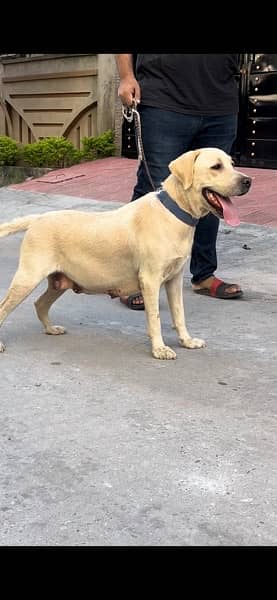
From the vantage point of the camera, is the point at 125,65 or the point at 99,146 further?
the point at 99,146

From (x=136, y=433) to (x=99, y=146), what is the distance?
10.9m

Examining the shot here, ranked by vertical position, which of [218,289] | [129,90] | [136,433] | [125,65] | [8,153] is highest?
[125,65]

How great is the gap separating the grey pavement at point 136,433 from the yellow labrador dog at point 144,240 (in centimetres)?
25

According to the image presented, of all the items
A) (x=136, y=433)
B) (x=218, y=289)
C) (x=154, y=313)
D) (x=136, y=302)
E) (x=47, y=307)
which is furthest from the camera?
(x=218, y=289)

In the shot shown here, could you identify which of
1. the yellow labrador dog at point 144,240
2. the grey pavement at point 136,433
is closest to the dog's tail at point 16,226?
the yellow labrador dog at point 144,240

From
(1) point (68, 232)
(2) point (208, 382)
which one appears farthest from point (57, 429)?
(1) point (68, 232)

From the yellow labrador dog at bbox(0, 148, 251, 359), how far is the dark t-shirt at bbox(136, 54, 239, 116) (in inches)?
37.2

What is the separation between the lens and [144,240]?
3.46m

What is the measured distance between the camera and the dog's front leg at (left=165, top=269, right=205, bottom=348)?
367cm

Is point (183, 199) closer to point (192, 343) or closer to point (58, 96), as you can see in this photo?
point (192, 343)

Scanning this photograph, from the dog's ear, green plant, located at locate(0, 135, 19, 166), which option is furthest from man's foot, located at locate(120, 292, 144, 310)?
green plant, located at locate(0, 135, 19, 166)

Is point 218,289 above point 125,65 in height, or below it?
below

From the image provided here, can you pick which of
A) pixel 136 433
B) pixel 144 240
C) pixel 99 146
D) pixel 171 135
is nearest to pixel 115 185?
pixel 99 146

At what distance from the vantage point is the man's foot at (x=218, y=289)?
15.5ft
